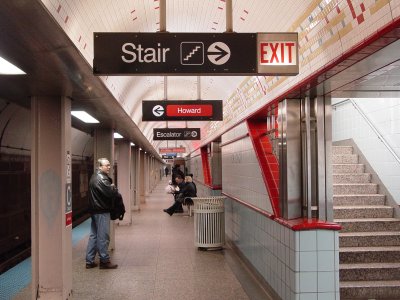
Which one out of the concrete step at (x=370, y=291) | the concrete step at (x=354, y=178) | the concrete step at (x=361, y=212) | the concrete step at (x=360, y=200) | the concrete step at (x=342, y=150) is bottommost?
the concrete step at (x=370, y=291)

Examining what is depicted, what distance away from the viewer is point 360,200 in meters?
6.58

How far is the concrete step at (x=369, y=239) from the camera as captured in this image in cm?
579

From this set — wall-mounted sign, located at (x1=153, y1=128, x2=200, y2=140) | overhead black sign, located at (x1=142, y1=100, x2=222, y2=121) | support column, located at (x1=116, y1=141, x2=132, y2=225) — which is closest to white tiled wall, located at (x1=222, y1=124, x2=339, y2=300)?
overhead black sign, located at (x1=142, y1=100, x2=222, y2=121)

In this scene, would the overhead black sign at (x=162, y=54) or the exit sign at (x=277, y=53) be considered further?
the exit sign at (x=277, y=53)

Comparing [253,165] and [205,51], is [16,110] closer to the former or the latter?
[253,165]

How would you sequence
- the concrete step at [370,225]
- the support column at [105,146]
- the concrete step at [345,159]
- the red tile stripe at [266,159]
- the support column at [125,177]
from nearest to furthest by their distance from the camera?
the red tile stripe at [266,159], the concrete step at [370,225], the concrete step at [345,159], the support column at [105,146], the support column at [125,177]

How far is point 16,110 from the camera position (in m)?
7.87

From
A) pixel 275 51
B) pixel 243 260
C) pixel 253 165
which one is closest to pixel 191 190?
pixel 243 260

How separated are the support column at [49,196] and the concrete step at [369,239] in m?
3.45

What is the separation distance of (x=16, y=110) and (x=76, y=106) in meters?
2.39

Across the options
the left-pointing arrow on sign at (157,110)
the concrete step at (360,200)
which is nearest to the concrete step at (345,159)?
the concrete step at (360,200)

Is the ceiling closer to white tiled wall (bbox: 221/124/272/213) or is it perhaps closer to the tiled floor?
white tiled wall (bbox: 221/124/272/213)

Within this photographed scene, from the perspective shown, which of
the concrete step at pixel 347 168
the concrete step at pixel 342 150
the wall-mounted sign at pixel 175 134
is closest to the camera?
the concrete step at pixel 347 168

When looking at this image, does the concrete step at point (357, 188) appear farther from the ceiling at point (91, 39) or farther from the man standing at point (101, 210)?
the man standing at point (101, 210)
